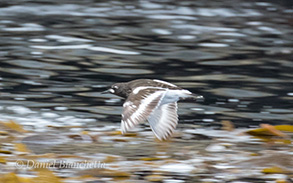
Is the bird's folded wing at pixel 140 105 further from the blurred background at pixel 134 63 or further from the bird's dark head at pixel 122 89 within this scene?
the bird's dark head at pixel 122 89

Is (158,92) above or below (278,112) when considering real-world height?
above

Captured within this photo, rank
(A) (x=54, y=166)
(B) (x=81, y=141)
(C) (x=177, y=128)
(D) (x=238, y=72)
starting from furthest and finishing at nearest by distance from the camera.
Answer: (D) (x=238, y=72) → (C) (x=177, y=128) → (B) (x=81, y=141) → (A) (x=54, y=166)

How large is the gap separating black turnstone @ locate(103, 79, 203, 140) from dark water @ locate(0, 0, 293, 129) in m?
0.75

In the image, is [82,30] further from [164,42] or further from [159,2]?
[159,2]

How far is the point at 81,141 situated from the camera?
262 inches

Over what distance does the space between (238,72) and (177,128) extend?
3.64m

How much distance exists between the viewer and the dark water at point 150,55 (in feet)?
28.4

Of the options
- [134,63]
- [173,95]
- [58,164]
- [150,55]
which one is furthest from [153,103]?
[150,55]

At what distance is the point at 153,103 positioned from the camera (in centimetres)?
643

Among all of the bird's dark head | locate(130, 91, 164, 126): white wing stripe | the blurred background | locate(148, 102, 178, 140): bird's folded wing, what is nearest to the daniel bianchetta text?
the blurred background

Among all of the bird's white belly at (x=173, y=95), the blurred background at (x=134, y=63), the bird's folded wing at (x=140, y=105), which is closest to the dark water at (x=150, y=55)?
the blurred background at (x=134, y=63)

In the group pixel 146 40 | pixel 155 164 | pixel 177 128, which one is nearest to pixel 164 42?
pixel 146 40

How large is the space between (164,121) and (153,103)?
1.88 feet

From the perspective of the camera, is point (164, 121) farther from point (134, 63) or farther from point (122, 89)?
point (134, 63)
